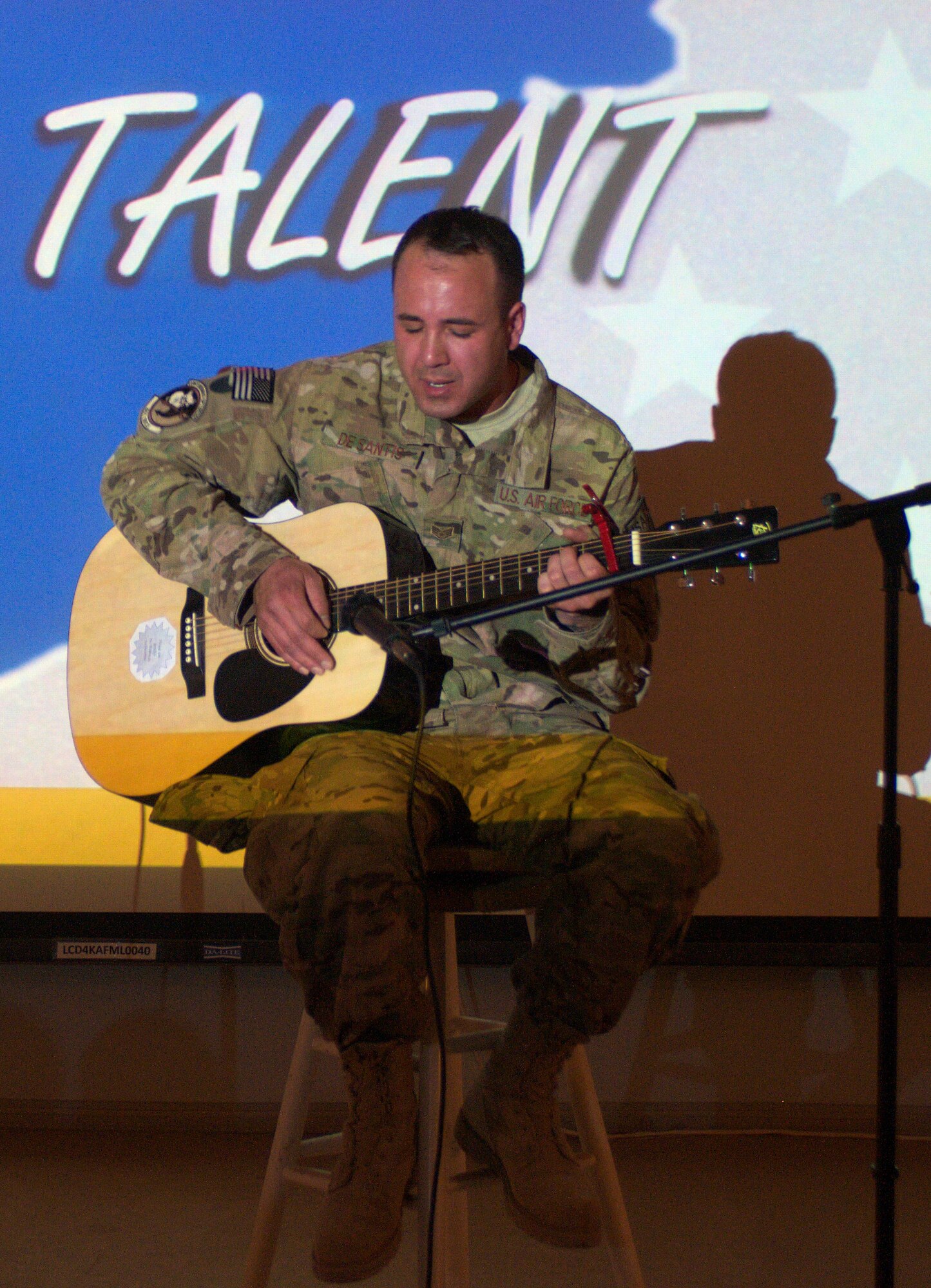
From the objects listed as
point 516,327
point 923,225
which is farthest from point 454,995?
point 923,225

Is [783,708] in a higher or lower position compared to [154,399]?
lower

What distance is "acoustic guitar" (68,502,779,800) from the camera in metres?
1.58

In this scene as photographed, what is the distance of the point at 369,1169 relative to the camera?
1.21 meters

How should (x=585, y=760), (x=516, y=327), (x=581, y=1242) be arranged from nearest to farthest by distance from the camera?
(x=581, y=1242) < (x=585, y=760) < (x=516, y=327)

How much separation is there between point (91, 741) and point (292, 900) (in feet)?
2.30

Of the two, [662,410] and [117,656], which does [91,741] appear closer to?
[117,656]

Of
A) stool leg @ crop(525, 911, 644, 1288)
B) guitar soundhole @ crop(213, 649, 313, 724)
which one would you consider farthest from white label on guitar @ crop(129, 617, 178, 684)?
stool leg @ crop(525, 911, 644, 1288)

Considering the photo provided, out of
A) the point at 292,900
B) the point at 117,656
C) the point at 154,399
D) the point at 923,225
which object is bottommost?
the point at 292,900

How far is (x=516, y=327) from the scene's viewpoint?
1.73m

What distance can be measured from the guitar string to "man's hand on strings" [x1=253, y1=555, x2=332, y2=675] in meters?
0.09

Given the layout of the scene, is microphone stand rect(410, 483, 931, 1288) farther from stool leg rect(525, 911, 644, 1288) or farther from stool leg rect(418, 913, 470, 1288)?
stool leg rect(418, 913, 470, 1288)

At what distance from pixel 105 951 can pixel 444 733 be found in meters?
1.03

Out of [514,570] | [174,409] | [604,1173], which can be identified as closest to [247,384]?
[174,409]

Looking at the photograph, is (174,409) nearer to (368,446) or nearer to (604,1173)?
(368,446)
